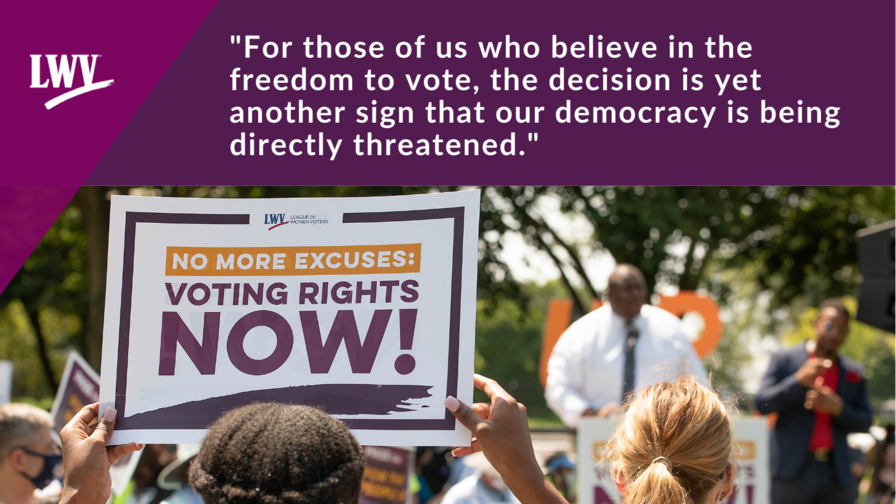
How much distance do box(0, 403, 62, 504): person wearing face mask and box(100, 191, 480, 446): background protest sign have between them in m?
1.67

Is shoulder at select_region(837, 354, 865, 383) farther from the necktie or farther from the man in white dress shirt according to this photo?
the necktie

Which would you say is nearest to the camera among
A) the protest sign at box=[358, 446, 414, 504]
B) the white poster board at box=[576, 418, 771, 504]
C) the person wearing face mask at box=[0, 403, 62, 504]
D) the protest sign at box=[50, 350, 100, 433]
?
the person wearing face mask at box=[0, 403, 62, 504]

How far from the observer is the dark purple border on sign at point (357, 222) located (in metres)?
1.86

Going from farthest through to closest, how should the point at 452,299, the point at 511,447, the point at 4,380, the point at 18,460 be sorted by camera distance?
the point at 4,380, the point at 18,460, the point at 452,299, the point at 511,447

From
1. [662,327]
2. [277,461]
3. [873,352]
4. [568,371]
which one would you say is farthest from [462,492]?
[873,352]

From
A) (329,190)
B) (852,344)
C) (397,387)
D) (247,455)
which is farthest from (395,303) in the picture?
(852,344)

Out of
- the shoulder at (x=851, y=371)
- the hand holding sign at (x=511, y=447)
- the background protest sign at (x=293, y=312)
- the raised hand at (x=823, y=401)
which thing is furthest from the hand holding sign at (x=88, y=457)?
the shoulder at (x=851, y=371)

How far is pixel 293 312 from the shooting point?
1952 millimetres

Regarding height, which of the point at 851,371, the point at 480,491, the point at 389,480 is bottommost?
the point at 389,480

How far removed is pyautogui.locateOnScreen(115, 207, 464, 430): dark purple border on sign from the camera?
1.86m

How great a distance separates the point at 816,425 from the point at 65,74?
619 centimetres

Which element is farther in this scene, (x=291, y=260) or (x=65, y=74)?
(x=65, y=74)

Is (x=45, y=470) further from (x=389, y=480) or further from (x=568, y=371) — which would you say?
(x=568, y=371)

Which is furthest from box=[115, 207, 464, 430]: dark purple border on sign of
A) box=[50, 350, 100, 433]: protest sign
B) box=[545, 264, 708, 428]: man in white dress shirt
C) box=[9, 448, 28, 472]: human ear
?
box=[545, 264, 708, 428]: man in white dress shirt
